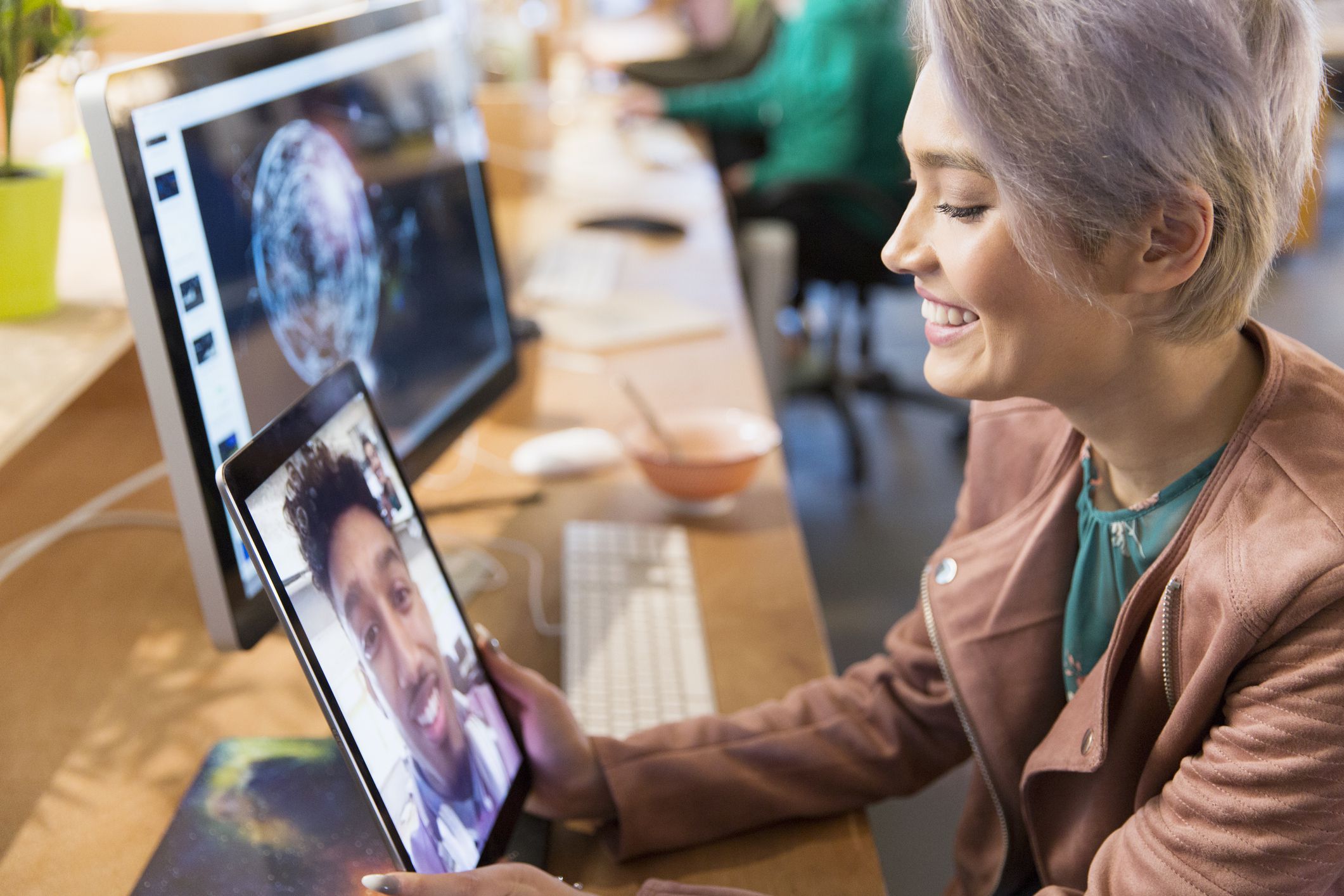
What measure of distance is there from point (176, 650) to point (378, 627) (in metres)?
0.36

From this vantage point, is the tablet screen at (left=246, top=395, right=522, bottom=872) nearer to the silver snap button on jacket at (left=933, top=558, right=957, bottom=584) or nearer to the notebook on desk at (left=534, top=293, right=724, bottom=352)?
the silver snap button on jacket at (left=933, top=558, right=957, bottom=584)

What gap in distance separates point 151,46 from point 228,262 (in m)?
1.33

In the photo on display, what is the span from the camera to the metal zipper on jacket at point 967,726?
34.7 inches

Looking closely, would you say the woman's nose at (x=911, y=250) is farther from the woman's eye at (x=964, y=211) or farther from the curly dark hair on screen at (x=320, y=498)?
the curly dark hair on screen at (x=320, y=498)

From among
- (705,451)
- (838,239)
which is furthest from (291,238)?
(838,239)

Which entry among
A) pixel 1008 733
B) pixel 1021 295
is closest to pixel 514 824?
pixel 1008 733

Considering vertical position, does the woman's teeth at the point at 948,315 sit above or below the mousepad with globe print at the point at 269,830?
above

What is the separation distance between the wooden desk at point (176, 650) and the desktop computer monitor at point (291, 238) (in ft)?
0.44

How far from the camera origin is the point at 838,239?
283 centimetres

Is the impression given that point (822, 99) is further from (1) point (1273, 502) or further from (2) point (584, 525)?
(1) point (1273, 502)

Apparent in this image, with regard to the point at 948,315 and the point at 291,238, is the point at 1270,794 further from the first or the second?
the point at 291,238

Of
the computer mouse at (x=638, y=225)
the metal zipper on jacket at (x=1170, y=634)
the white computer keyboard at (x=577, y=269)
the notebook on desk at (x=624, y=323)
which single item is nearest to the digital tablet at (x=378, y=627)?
the metal zipper on jacket at (x=1170, y=634)

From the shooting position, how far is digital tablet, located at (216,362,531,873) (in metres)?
0.62

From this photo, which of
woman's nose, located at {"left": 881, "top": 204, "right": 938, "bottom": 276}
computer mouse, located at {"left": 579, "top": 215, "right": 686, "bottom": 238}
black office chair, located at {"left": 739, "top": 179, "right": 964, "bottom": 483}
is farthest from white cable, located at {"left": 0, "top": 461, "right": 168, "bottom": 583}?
black office chair, located at {"left": 739, "top": 179, "right": 964, "bottom": 483}
